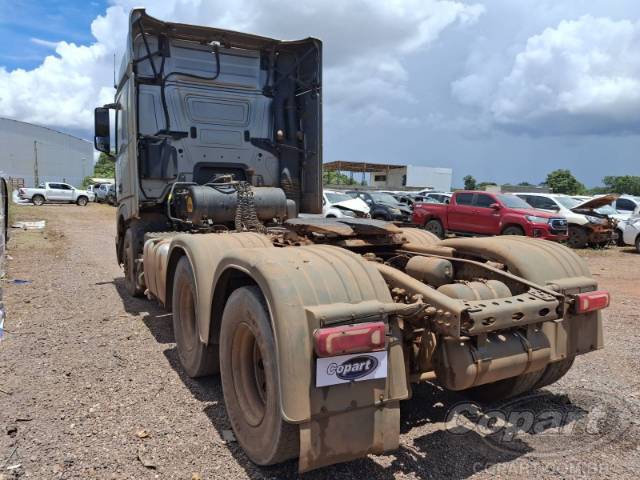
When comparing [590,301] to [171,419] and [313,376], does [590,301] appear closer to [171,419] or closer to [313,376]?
[313,376]

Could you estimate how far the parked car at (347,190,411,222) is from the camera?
19688mm

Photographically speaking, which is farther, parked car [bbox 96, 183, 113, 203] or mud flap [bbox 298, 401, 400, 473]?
parked car [bbox 96, 183, 113, 203]

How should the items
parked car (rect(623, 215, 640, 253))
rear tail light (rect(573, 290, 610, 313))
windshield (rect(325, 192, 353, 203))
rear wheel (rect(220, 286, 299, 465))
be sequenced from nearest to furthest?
rear wheel (rect(220, 286, 299, 465)) < rear tail light (rect(573, 290, 610, 313)) < parked car (rect(623, 215, 640, 253)) < windshield (rect(325, 192, 353, 203))

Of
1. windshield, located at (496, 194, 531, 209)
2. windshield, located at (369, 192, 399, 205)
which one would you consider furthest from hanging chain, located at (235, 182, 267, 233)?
windshield, located at (369, 192, 399, 205)

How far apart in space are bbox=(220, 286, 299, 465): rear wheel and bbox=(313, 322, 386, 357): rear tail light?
30 centimetres

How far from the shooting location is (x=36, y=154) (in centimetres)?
6700

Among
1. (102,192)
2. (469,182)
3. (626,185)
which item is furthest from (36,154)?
(626,185)

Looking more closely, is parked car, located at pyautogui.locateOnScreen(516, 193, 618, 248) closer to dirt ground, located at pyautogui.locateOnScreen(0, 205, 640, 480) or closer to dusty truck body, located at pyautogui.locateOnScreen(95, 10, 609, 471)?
dirt ground, located at pyautogui.locateOnScreen(0, 205, 640, 480)

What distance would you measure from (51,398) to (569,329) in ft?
12.0

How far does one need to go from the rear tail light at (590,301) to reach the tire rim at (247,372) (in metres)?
1.98

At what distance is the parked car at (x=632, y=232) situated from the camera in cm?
1488

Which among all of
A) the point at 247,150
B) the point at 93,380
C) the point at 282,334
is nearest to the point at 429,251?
the point at 282,334

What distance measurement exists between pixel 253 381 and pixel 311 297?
2.92ft

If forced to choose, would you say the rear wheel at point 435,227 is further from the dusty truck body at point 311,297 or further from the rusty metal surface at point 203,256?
the rusty metal surface at point 203,256
